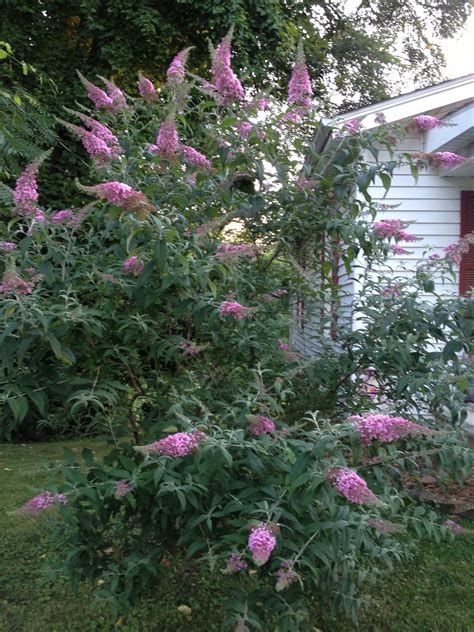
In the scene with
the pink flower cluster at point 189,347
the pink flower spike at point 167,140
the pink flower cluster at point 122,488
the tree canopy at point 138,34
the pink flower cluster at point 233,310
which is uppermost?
the tree canopy at point 138,34

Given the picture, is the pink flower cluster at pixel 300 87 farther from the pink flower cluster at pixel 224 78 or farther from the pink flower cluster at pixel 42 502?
the pink flower cluster at pixel 42 502

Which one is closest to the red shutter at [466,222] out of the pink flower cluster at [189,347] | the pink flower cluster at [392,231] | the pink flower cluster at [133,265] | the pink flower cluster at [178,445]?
the pink flower cluster at [392,231]

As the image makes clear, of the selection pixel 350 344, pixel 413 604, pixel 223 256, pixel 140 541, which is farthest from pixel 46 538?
pixel 223 256

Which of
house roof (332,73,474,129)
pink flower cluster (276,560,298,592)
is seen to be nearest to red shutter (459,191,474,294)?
house roof (332,73,474,129)

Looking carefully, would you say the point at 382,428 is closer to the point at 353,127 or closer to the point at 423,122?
the point at 353,127

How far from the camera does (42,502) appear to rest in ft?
7.20

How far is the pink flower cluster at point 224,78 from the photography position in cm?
273

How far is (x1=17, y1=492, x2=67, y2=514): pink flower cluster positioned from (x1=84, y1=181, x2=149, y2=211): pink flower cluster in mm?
1070

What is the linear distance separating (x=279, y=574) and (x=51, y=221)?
153 centimetres

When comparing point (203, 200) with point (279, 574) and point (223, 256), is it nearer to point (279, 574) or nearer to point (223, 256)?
point (223, 256)

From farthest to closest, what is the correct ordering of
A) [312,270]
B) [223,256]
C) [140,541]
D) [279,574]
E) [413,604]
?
[413,604], [312,270], [140,541], [223,256], [279,574]

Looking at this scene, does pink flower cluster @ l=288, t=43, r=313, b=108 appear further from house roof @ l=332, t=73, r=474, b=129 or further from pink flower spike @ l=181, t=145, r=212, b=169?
house roof @ l=332, t=73, r=474, b=129

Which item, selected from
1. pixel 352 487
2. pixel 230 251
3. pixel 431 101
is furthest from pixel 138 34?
pixel 352 487

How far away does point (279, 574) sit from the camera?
1930mm
